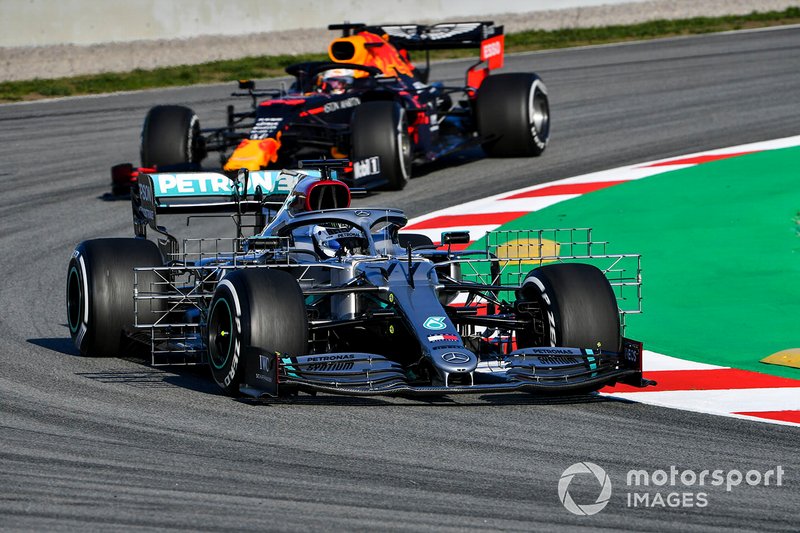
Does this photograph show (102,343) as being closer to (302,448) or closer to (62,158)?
(302,448)

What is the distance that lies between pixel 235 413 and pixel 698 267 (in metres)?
5.72

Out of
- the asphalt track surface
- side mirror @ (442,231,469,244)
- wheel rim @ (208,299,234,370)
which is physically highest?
side mirror @ (442,231,469,244)

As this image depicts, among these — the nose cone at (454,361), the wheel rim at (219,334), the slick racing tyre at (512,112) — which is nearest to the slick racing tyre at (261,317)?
the wheel rim at (219,334)

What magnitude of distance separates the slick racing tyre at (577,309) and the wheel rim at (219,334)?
6.59ft

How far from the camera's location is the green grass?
25.0 metres

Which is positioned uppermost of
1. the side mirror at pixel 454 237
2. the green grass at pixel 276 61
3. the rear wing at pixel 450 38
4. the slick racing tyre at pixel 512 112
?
the green grass at pixel 276 61

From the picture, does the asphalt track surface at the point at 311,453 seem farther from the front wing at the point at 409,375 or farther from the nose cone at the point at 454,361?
the nose cone at the point at 454,361

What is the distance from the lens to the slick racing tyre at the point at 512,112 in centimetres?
1841

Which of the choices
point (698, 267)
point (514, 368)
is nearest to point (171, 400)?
point (514, 368)

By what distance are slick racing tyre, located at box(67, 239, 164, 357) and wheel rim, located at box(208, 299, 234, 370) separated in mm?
913

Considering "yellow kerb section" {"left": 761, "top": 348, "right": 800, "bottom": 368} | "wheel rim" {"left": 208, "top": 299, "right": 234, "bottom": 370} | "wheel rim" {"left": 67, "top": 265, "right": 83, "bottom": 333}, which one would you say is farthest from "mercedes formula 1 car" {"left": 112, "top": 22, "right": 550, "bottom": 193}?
"yellow kerb section" {"left": 761, "top": 348, "right": 800, "bottom": 368}

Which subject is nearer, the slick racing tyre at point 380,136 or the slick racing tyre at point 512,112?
the slick racing tyre at point 380,136

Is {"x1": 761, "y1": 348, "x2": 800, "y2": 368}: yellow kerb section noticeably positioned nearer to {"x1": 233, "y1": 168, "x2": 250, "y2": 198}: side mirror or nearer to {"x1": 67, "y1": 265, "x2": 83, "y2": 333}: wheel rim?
{"x1": 233, "y1": 168, "x2": 250, "y2": 198}: side mirror

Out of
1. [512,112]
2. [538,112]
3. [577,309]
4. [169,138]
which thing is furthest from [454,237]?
[538,112]
